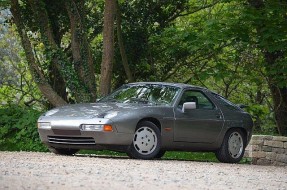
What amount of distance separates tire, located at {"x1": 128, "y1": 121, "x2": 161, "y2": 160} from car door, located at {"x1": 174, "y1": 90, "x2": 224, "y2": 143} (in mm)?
616

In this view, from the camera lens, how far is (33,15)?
19.4 m

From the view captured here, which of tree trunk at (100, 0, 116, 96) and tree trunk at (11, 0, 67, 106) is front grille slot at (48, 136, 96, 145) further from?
tree trunk at (11, 0, 67, 106)

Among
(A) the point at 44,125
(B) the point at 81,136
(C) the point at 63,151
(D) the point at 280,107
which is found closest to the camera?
(B) the point at 81,136

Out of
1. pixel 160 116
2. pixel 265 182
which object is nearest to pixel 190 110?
pixel 160 116

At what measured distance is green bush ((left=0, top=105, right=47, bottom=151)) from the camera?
15320mm

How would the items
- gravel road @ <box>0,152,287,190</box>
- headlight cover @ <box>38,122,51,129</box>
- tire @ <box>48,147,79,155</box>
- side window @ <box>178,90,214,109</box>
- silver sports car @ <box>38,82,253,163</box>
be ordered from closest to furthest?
1. gravel road @ <box>0,152,287,190</box>
2. silver sports car @ <box>38,82,253,163</box>
3. headlight cover @ <box>38,122,51,129</box>
4. tire @ <box>48,147,79,155</box>
5. side window @ <box>178,90,214,109</box>

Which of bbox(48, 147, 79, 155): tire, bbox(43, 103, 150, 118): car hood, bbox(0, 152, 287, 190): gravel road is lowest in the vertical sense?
bbox(48, 147, 79, 155): tire

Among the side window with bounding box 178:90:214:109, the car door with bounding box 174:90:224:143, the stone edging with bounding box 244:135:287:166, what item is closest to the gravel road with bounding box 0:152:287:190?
the car door with bounding box 174:90:224:143

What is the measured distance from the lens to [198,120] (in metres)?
12.7

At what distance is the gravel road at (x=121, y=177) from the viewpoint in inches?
280

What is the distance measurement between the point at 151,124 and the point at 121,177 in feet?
12.4

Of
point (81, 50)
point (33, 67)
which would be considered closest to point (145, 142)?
point (81, 50)

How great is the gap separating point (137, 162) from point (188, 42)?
28.1ft

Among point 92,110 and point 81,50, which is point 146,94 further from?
point 81,50
